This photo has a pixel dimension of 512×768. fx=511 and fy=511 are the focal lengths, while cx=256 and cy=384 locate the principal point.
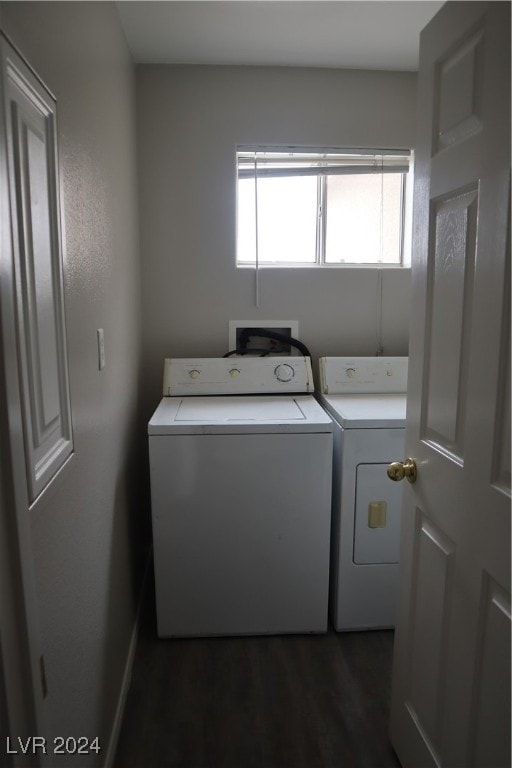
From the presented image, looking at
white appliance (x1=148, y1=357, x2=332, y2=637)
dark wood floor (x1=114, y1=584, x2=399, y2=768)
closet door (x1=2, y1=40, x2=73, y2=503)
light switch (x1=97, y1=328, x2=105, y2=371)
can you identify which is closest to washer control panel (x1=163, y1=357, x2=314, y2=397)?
white appliance (x1=148, y1=357, x2=332, y2=637)

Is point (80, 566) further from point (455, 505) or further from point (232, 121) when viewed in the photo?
point (232, 121)

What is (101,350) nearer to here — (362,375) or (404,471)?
(404,471)

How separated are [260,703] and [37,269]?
1596 mm

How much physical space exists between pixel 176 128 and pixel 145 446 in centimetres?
153

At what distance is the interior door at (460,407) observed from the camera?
0.92 meters

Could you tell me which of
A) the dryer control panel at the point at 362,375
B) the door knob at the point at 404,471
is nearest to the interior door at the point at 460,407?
the door knob at the point at 404,471

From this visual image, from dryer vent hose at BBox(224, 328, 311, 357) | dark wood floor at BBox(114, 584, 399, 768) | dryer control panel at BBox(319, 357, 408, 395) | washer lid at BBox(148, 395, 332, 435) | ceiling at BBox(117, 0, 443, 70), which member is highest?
ceiling at BBox(117, 0, 443, 70)

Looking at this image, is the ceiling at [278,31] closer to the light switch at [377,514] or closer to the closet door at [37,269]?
the closet door at [37,269]

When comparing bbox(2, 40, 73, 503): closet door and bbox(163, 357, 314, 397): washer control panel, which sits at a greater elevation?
bbox(2, 40, 73, 503): closet door

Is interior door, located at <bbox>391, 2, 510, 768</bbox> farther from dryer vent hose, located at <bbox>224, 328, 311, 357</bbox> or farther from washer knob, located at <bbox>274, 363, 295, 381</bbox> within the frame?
dryer vent hose, located at <bbox>224, 328, 311, 357</bbox>

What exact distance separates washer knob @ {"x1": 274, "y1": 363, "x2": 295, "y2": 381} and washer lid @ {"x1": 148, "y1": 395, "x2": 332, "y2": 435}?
9 cm

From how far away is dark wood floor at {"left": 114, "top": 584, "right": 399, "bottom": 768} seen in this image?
156cm

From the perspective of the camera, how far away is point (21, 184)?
84 cm

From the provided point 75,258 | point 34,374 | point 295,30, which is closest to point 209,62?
point 295,30
